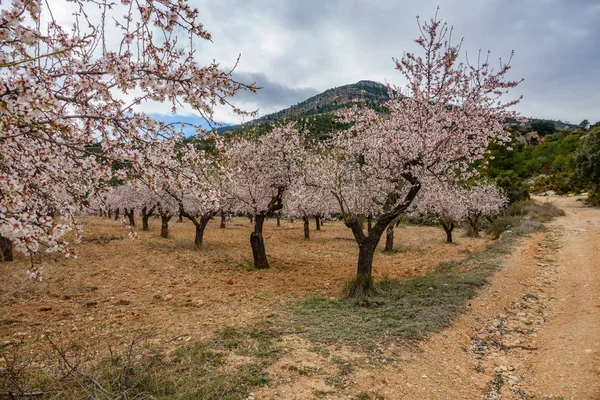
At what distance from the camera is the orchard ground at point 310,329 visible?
4.54 metres

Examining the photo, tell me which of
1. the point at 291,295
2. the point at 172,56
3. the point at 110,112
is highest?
the point at 172,56

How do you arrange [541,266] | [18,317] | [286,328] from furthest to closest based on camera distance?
[541,266]
[18,317]
[286,328]

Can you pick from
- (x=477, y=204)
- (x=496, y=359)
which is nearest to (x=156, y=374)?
(x=496, y=359)

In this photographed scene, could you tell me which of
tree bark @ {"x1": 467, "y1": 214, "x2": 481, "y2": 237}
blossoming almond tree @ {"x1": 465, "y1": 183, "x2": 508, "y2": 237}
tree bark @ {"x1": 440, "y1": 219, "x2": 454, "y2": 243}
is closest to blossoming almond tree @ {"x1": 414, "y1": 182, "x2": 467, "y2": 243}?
tree bark @ {"x1": 440, "y1": 219, "x2": 454, "y2": 243}

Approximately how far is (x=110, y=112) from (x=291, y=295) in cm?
750

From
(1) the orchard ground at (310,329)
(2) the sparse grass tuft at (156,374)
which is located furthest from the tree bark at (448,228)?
(2) the sparse grass tuft at (156,374)

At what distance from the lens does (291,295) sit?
10367mm

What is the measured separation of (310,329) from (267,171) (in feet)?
32.5

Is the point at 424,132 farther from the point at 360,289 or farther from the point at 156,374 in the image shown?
the point at 156,374

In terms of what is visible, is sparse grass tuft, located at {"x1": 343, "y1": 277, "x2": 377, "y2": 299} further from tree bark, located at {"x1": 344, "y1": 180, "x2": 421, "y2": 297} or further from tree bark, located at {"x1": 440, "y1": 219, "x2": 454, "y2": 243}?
tree bark, located at {"x1": 440, "y1": 219, "x2": 454, "y2": 243}

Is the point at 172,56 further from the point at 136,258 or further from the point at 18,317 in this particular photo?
the point at 136,258

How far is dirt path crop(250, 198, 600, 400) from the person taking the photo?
4.49 m

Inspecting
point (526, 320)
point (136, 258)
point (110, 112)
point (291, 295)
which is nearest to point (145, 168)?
point (110, 112)

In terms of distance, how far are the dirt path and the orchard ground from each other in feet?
0.09
